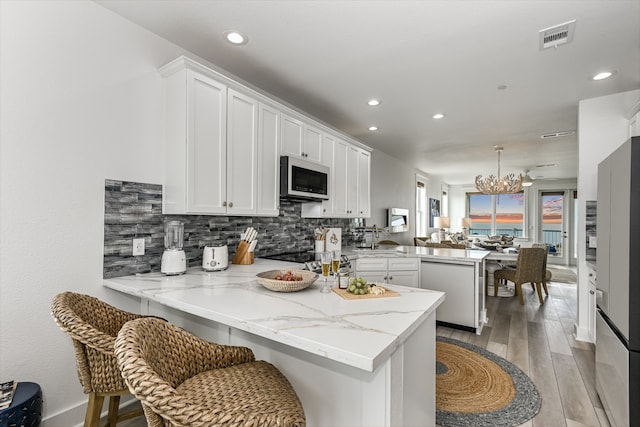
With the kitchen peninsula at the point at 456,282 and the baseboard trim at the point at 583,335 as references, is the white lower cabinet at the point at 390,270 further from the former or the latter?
the baseboard trim at the point at 583,335

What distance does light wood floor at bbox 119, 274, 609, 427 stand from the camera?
205 centimetres

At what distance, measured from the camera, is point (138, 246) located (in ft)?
6.97

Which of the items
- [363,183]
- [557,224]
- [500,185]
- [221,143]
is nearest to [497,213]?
[557,224]

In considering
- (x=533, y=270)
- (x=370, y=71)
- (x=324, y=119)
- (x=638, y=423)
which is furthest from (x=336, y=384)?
(x=533, y=270)

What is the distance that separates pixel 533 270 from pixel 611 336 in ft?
10.7

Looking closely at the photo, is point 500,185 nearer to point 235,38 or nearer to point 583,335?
point 583,335

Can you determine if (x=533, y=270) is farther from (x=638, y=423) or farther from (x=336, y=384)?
(x=336, y=384)

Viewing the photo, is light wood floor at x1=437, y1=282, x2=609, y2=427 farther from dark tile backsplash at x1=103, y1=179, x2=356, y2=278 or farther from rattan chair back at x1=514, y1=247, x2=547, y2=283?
dark tile backsplash at x1=103, y1=179, x2=356, y2=278

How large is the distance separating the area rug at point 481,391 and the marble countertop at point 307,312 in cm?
106

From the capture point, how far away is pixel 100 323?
148 centimetres

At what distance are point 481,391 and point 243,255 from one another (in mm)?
2114

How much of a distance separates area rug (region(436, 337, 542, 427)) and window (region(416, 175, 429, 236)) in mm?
5302

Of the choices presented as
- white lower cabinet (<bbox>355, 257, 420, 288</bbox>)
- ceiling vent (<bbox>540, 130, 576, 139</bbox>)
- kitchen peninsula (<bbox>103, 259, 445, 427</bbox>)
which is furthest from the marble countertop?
ceiling vent (<bbox>540, 130, 576, 139</bbox>)

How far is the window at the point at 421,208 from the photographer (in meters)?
7.98
